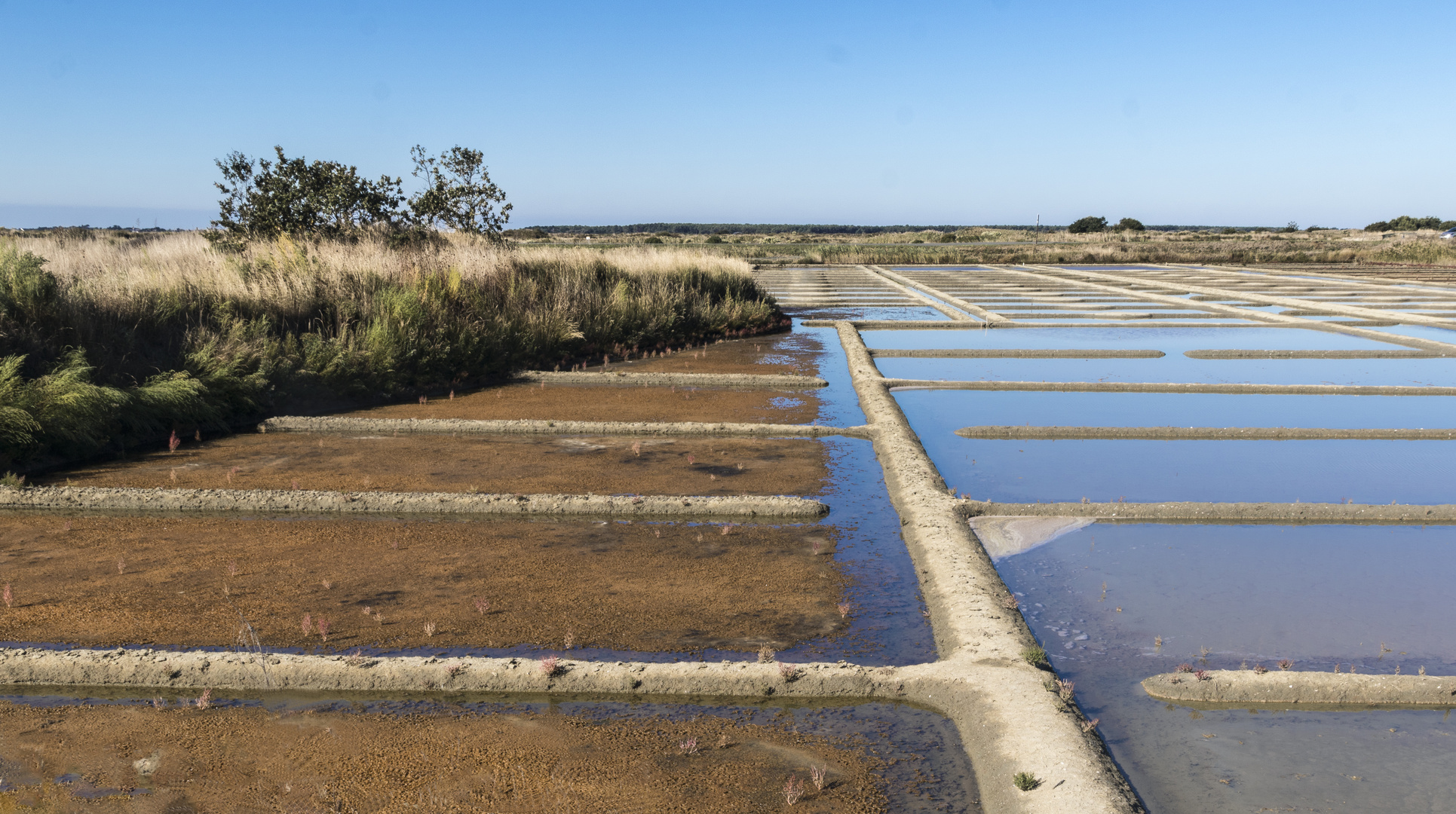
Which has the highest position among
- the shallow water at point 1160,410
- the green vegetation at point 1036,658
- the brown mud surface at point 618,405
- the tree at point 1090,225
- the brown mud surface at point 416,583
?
the tree at point 1090,225

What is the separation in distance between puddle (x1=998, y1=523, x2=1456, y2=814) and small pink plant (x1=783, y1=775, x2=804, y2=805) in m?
1.13

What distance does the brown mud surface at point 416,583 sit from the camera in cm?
439

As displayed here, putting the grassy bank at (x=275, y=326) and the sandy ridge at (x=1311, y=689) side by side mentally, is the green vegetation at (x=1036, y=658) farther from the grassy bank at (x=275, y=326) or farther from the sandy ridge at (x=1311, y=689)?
the grassy bank at (x=275, y=326)

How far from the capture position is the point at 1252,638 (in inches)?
170

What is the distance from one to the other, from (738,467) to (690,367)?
5.84 meters

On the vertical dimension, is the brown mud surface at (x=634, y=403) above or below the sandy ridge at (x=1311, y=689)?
above

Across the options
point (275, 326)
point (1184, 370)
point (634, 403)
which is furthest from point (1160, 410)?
point (275, 326)

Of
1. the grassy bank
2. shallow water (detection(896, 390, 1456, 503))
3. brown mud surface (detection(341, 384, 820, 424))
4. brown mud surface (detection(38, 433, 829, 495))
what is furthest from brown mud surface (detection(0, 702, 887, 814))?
brown mud surface (detection(341, 384, 820, 424))

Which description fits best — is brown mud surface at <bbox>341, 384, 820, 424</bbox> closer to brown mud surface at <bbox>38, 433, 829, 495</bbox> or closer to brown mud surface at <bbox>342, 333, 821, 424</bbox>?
brown mud surface at <bbox>342, 333, 821, 424</bbox>

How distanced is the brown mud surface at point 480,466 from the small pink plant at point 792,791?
3.60 meters

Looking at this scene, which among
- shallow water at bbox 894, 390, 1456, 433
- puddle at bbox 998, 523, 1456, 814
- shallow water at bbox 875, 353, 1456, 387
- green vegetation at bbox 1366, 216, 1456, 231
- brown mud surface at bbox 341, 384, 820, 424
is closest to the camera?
puddle at bbox 998, 523, 1456, 814

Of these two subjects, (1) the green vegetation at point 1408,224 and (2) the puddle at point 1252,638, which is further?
(1) the green vegetation at point 1408,224

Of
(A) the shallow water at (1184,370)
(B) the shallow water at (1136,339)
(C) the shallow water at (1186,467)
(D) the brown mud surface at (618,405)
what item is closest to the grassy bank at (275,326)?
(D) the brown mud surface at (618,405)

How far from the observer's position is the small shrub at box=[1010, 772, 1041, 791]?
310 cm
